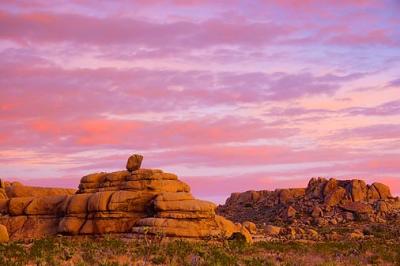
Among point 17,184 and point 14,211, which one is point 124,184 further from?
point 17,184

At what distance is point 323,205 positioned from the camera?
321 feet

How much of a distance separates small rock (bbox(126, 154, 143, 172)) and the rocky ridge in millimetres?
30156

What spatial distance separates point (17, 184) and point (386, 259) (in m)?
48.3

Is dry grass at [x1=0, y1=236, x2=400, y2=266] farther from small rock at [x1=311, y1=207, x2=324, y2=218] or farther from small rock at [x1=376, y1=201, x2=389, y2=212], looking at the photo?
small rock at [x1=376, y1=201, x2=389, y2=212]

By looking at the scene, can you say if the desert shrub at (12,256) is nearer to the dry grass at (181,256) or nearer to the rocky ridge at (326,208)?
the dry grass at (181,256)

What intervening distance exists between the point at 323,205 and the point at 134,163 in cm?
4942

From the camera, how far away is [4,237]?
47.2 metres

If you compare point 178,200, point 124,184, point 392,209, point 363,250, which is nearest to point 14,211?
point 124,184

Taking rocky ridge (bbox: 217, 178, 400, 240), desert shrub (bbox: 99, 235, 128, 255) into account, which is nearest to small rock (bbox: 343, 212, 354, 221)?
rocky ridge (bbox: 217, 178, 400, 240)

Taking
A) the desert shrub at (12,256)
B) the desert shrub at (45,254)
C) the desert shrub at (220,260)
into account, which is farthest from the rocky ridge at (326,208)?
the desert shrub at (220,260)

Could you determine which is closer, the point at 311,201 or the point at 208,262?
the point at 208,262

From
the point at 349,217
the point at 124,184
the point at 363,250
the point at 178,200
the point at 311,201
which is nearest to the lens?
the point at 363,250

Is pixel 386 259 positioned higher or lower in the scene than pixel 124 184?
lower

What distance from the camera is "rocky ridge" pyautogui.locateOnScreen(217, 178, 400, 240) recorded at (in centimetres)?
8819
